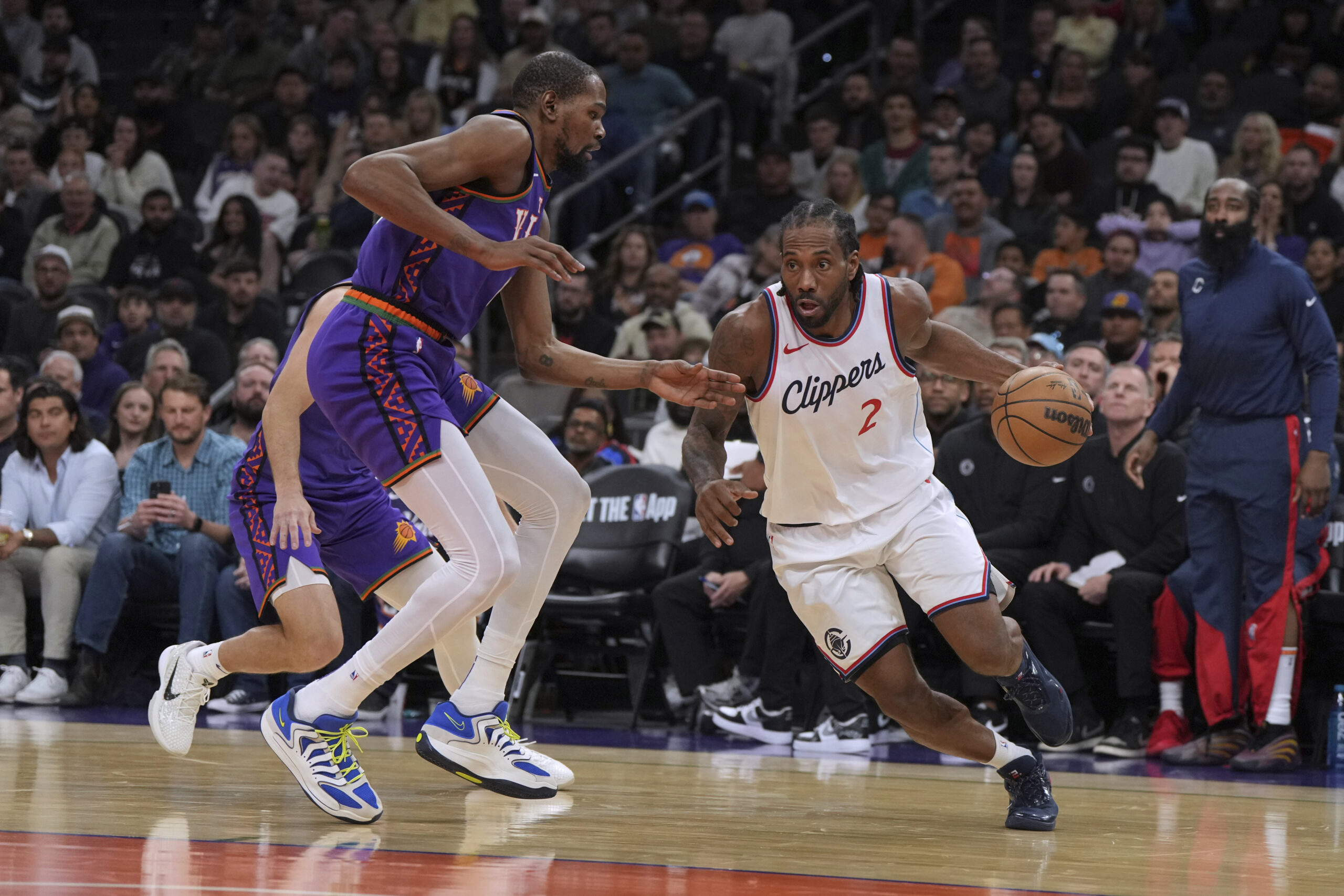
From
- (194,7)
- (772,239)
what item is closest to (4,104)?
(194,7)

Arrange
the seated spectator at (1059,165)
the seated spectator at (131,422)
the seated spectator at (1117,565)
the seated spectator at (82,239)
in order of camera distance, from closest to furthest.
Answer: the seated spectator at (1117,565)
the seated spectator at (131,422)
the seated spectator at (1059,165)
the seated spectator at (82,239)

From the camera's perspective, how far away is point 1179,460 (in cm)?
716

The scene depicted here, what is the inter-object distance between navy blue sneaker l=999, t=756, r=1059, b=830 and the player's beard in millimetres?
2897

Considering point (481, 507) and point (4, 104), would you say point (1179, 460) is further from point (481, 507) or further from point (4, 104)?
point (4, 104)

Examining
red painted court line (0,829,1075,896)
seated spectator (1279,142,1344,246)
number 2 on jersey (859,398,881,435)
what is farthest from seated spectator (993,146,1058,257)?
red painted court line (0,829,1075,896)

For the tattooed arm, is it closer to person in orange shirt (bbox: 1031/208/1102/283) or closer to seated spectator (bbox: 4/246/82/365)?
person in orange shirt (bbox: 1031/208/1102/283)

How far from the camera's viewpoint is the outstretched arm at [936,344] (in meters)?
4.54

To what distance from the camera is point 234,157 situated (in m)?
13.0

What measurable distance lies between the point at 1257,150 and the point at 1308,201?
442 millimetres

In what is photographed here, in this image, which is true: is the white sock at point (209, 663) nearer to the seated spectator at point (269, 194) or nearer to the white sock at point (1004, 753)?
the white sock at point (1004, 753)

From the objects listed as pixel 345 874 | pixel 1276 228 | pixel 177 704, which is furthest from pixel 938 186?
pixel 345 874

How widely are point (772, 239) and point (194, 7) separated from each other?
879 cm

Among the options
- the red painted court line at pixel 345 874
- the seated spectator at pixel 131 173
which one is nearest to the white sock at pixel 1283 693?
the red painted court line at pixel 345 874

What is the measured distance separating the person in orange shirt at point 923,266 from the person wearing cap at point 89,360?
507 cm
